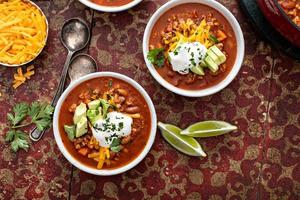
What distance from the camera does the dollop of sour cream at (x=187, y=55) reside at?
104 inches

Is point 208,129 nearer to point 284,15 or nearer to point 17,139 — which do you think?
point 284,15

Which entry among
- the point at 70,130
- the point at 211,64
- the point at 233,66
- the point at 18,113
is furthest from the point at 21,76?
the point at 233,66

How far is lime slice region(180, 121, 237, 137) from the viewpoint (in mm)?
2777

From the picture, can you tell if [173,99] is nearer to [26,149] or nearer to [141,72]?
[141,72]

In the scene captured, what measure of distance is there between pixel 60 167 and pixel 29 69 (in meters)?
0.58

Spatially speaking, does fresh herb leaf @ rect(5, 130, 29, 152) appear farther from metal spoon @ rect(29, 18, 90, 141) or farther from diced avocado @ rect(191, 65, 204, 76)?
diced avocado @ rect(191, 65, 204, 76)

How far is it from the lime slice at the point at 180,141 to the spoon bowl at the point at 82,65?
0.50m

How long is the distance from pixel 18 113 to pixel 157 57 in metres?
0.84

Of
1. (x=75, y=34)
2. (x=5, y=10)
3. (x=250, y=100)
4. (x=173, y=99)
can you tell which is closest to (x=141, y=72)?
(x=173, y=99)

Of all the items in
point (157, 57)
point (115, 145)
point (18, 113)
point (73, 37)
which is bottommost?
point (18, 113)

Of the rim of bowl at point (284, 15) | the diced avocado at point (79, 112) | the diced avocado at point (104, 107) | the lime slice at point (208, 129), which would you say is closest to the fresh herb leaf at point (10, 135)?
the diced avocado at point (79, 112)

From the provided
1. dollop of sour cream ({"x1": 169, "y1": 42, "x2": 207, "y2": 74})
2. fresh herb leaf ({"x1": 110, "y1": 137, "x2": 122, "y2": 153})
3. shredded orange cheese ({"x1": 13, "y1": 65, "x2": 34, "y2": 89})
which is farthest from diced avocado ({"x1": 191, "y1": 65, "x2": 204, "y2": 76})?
shredded orange cheese ({"x1": 13, "y1": 65, "x2": 34, "y2": 89})

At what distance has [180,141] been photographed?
277 cm

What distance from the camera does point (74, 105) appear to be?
2.72 meters
